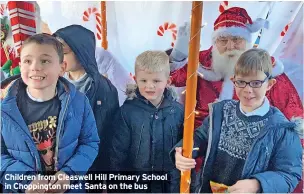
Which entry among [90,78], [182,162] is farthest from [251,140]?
[90,78]

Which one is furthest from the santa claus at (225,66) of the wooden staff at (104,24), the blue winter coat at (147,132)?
the wooden staff at (104,24)

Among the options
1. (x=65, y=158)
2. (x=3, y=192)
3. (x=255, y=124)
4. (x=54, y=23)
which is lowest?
(x=3, y=192)

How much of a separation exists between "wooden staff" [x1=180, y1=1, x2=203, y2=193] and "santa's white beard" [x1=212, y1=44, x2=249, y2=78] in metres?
0.13

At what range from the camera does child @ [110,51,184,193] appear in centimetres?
187

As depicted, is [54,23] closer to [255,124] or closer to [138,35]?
[138,35]

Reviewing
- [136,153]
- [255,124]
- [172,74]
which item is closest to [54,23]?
[172,74]

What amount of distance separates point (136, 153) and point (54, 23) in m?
0.71

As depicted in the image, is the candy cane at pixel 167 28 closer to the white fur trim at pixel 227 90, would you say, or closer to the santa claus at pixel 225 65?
the santa claus at pixel 225 65

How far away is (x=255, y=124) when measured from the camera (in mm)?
1886

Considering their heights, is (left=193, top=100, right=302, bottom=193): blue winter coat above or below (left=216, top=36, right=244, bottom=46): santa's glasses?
Answer: below

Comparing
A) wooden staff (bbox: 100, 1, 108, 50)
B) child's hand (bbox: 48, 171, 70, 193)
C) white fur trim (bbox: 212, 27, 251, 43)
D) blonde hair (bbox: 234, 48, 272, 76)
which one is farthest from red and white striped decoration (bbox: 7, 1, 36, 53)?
blonde hair (bbox: 234, 48, 272, 76)

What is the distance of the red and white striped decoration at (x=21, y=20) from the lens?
1.83 meters

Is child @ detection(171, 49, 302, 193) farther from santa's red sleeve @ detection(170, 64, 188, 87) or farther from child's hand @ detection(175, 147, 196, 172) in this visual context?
santa's red sleeve @ detection(170, 64, 188, 87)

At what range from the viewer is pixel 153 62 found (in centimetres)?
186
